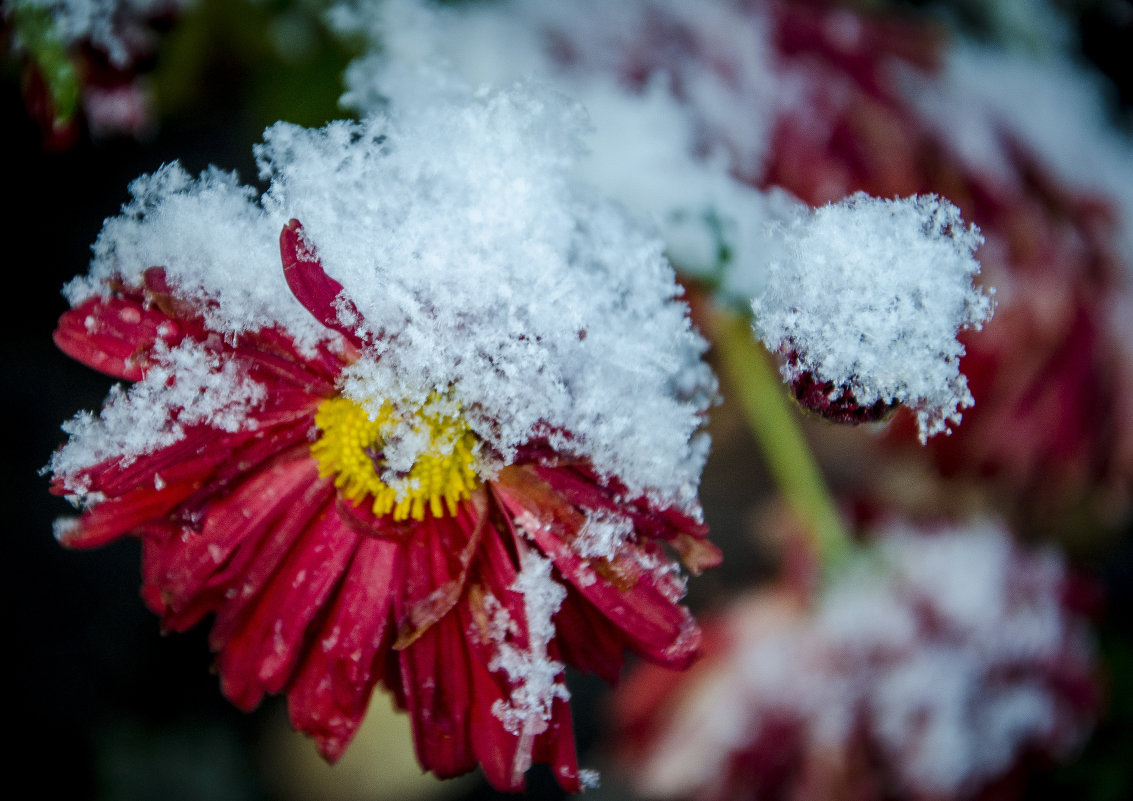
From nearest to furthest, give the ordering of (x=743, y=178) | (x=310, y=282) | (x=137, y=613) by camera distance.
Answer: (x=310, y=282)
(x=743, y=178)
(x=137, y=613)

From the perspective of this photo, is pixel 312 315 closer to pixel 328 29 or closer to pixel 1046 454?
pixel 328 29

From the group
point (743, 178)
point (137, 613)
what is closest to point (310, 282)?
point (743, 178)

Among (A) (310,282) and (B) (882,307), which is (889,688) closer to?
(B) (882,307)

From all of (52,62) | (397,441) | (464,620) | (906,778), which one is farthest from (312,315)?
(906,778)

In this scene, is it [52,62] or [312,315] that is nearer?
[312,315]

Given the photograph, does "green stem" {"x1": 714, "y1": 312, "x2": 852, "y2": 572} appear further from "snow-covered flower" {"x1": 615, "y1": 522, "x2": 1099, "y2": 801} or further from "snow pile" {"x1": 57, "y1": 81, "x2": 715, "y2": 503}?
"snow pile" {"x1": 57, "y1": 81, "x2": 715, "y2": 503}

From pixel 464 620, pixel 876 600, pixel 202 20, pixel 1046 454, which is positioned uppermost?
pixel 202 20
